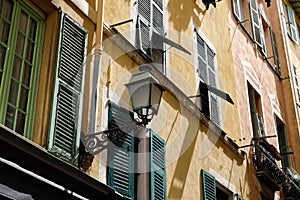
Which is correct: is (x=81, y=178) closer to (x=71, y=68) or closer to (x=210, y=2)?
(x=71, y=68)

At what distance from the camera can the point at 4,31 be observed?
6.46 m

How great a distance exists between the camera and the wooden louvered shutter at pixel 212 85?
453 inches

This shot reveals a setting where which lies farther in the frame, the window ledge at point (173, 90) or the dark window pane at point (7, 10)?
the window ledge at point (173, 90)

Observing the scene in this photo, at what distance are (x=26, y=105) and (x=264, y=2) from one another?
13.8 meters

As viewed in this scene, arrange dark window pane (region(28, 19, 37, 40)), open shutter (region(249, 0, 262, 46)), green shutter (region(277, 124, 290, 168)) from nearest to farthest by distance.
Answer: dark window pane (region(28, 19, 37, 40))
green shutter (region(277, 124, 290, 168))
open shutter (region(249, 0, 262, 46))

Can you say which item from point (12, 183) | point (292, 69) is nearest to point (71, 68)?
point (12, 183)

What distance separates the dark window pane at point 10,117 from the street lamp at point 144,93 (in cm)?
154

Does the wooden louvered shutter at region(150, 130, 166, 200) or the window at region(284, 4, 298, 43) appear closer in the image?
the wooden louvered shutter at region(150, 130, 166, 200)

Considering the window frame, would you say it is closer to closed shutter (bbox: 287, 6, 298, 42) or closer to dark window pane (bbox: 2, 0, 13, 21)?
dark window pane (bbox: 2, 0, 13, 21)

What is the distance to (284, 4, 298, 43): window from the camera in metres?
20.7

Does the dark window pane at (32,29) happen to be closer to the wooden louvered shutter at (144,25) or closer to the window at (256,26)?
the wooden louvered shutter at (144,25)

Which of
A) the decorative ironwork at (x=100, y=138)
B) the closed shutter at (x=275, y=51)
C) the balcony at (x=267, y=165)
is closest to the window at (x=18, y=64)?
the decorative ironwork at (x=100, y=138)

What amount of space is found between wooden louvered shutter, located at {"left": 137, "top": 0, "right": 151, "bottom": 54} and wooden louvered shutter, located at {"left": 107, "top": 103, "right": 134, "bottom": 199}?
1489mm

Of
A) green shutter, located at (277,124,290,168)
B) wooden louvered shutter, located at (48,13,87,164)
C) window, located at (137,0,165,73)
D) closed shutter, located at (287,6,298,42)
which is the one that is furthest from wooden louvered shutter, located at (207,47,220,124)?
closed shutter, located at (287,6,298,42)
